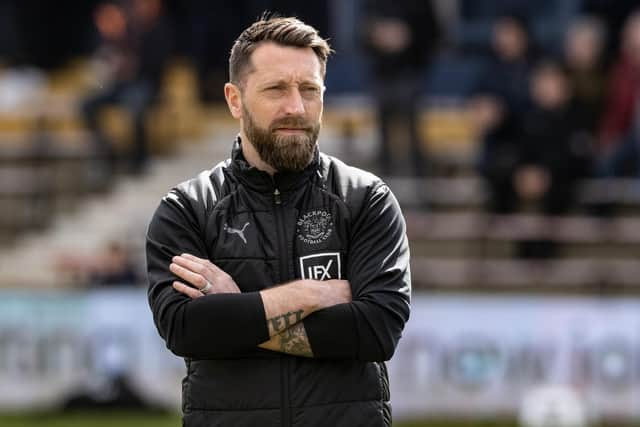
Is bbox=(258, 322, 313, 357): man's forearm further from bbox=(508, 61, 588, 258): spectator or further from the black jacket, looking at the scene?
bbox=(508, 61, 588, 258): spectator

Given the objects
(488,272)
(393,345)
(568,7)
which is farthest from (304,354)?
(568,7)

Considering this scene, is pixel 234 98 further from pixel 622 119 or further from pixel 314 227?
pixel 622 119

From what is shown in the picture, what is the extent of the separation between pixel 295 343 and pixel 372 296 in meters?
0.29

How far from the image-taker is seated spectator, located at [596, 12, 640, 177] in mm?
15328

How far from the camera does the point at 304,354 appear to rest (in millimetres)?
4617

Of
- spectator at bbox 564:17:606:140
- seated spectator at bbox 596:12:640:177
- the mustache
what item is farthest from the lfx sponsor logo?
seated spectator at bbox 596:12:640:177

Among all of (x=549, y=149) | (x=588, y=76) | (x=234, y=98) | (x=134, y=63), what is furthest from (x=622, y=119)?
(x=234, y=98)

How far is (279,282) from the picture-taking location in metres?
4.71

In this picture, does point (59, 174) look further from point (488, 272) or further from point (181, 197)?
point (181, 197)

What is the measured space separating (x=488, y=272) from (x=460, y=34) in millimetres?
5389

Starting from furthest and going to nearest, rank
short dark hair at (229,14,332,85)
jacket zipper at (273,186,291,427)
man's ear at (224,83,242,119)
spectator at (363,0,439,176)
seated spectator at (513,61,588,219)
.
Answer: spectator at (363,0,439,176)
seated spectator at (513,61,588,219)
man's ear at (224,83,242,119)
short dark hair at (229,14,332,85)
jacket zipper at (273,186,291,427)

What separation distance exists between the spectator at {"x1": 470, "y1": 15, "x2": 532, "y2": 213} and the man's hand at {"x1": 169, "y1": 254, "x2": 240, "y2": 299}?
34.4 feet

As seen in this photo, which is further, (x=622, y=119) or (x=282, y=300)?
(x=622, y=119)

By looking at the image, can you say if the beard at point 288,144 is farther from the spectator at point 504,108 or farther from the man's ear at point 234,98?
the spectator at point 504,108
